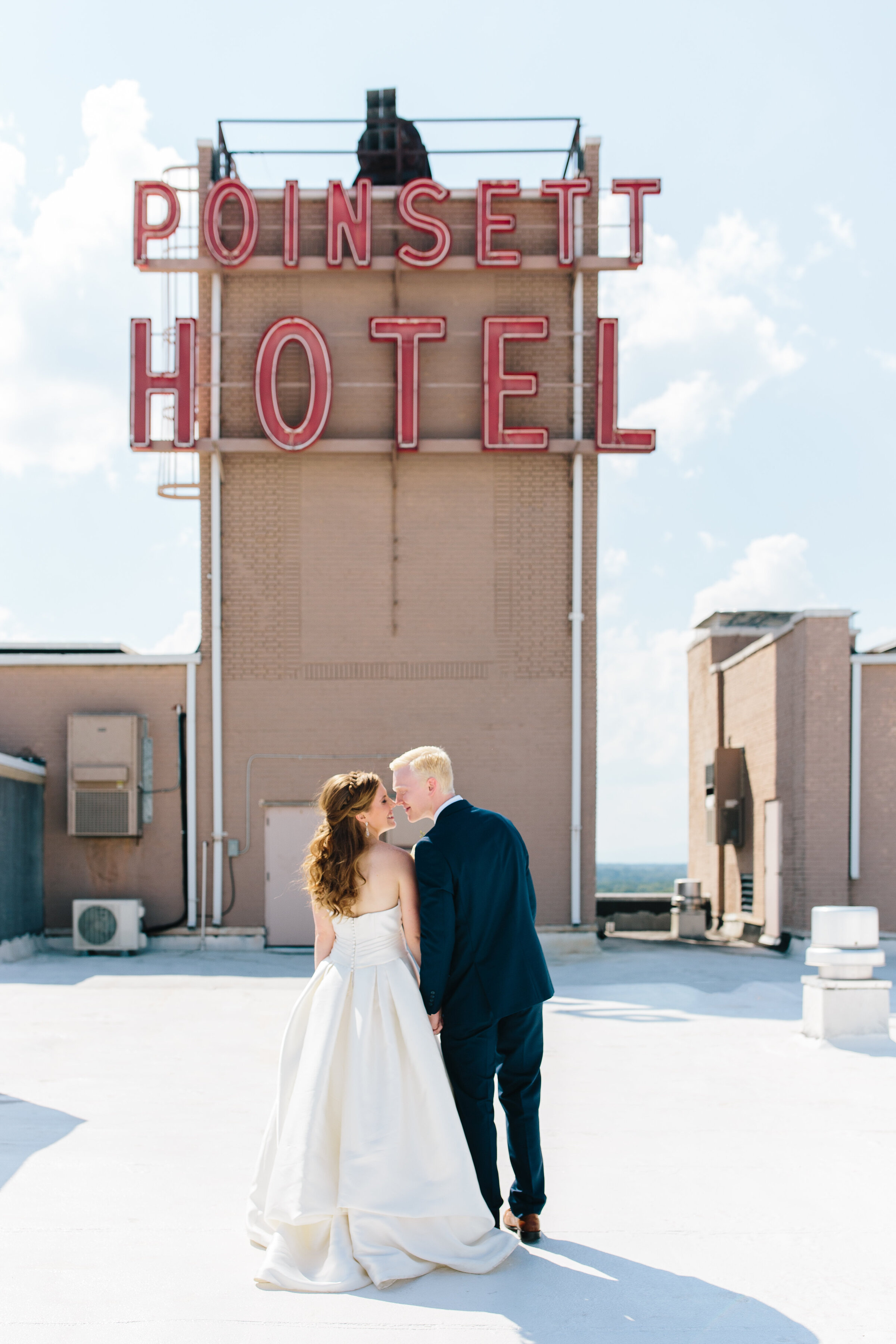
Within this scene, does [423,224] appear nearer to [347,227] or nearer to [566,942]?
[347,227]

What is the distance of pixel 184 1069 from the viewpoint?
319 inches

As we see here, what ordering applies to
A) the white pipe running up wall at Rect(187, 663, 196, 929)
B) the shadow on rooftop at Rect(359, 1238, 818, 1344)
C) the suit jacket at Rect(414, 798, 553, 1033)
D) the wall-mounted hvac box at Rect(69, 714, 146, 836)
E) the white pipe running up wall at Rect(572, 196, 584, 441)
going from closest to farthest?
the shadow on rooftop at Rect(359, 1238, 818, 1344)
the suit jacket at Rect(414, 798, 553, 1033)
the wall-mounted hvac box at Rect(69, 714, 146, 836)
the white pipe running up wall at Rect(187, 663, 196, 929)
the white pipe running up wall at Rect(572, 196, 584, 441)

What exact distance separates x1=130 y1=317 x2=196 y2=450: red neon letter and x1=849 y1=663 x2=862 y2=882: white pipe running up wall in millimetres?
9929

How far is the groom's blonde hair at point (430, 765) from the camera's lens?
15.1 ft

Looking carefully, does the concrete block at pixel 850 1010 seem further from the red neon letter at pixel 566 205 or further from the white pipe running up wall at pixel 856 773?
the red neon letter at pixel 566 205

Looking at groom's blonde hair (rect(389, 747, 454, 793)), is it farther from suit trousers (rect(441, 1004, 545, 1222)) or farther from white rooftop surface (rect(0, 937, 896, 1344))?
white rooftop surface (rect(0, 937, 896, 1344))

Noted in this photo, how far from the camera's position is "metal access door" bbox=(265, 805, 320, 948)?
16.3 metres

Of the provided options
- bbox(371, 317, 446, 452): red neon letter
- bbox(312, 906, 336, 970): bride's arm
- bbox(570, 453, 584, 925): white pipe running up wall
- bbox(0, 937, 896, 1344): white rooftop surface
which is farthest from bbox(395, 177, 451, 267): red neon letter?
bbox(312, 906, 336, 970): bride's arm

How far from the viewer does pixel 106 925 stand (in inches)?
614

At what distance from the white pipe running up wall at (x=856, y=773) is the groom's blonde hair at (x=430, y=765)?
13044 millimetres

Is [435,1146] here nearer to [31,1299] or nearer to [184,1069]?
[31,1299]

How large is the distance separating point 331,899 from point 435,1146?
3.23 ft

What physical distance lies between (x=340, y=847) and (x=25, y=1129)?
3167 mm

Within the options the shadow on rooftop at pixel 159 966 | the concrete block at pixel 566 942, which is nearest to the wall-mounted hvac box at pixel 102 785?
the shadow on rooftop at pixel 159 966
